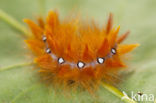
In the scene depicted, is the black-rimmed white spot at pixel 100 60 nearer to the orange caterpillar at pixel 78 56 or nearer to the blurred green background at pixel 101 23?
the orange caterpillar at pixel 78 56

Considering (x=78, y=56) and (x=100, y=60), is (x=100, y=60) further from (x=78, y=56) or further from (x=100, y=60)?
(x=78, y=56)

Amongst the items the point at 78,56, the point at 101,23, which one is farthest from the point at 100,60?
the point at 101,23

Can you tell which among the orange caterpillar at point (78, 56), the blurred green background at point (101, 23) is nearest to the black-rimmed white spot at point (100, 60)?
the orange caterpillar at point (78, 56)

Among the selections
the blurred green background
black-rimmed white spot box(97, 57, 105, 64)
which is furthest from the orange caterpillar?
the blurred green background

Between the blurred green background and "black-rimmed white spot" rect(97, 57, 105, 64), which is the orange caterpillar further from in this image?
the blurred green background

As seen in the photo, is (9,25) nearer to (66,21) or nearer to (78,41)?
(66,21)

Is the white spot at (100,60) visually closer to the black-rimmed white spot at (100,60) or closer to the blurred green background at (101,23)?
the black-rimmed white spot at (100,60)
